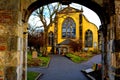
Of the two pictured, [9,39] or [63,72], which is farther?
[63,72]

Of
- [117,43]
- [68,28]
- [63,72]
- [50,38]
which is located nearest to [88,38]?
[68,28]

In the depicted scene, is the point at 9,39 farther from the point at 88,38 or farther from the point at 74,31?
the point at 88,38

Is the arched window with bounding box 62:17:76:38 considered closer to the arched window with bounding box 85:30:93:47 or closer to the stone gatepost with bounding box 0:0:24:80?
the arched window with bounding box 85:30:93:47

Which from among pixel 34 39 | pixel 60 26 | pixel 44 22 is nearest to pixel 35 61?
pixel 44 22

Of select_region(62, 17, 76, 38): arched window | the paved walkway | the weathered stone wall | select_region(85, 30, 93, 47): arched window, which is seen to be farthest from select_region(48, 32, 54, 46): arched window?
the weathered stone wall

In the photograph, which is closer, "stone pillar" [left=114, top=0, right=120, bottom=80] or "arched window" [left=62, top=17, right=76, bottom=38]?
"stone pillar" [left=114, top=0, right=120, bottom=80]

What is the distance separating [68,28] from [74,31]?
1495 mm

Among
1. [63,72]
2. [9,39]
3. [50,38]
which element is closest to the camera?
[9,39]

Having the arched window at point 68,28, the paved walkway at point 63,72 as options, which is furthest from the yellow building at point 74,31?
the paved walkway at point 63,72

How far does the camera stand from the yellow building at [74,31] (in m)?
58.1

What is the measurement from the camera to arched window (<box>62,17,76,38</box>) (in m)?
58.5

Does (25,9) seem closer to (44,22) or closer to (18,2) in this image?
(18,2)

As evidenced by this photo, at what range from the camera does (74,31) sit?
193ft

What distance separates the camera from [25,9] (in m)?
8.18
